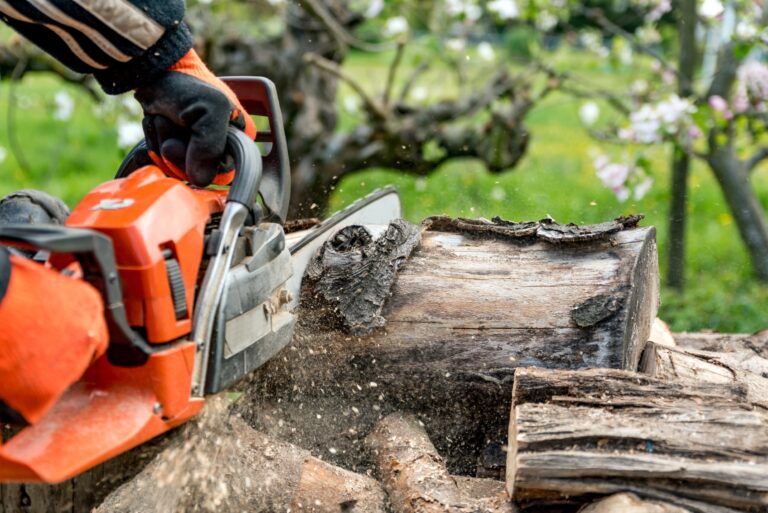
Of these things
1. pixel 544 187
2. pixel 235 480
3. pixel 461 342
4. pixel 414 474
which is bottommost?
pixel 235 480

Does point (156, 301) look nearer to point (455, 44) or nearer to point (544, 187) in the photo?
point (455, 44)

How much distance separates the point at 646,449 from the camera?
1.76 m

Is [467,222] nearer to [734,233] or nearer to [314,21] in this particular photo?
[314,21]

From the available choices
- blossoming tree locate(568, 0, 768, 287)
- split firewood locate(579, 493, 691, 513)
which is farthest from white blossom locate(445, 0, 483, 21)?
split firewood locate(579, 493, 691, 513)

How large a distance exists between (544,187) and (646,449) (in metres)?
5.58

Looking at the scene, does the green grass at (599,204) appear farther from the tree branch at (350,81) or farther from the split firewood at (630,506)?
the split firewood at (630,506)

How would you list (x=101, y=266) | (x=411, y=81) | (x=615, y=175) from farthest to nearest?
(x=411, y=81) < (x=615, y=175) < (x=101, y=266)

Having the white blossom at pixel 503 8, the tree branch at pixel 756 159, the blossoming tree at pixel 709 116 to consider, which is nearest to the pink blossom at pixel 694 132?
the blossoming tree at pixel 709 116

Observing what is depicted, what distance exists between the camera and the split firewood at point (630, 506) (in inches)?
66.1

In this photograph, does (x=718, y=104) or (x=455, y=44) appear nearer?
(x=718, y=104)

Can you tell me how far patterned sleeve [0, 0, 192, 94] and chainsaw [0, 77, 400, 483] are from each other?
22cm

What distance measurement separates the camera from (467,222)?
2488 millimetres

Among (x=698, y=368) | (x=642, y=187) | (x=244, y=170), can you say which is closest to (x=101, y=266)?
(x=244, y=170)

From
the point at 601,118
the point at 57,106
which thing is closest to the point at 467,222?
the point at 57,106
